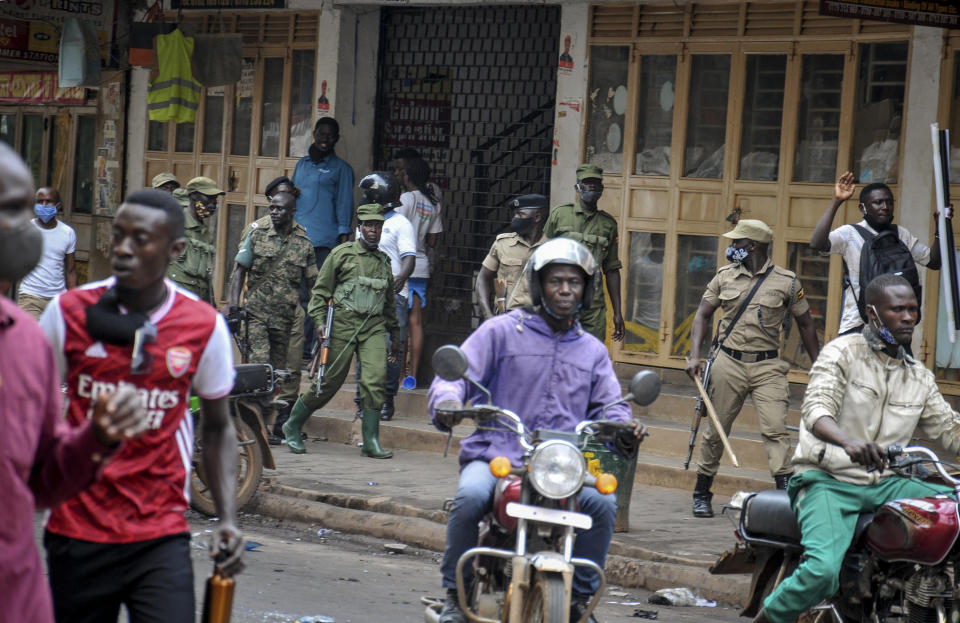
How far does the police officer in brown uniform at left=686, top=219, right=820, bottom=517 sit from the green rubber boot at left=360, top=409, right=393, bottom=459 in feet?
9.53

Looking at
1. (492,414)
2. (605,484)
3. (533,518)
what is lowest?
(533,518)

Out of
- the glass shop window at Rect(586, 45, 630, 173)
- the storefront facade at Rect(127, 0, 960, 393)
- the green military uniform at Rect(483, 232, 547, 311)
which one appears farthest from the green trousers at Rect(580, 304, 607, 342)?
the glass shop window at Rect(586, 45, 630, 173)

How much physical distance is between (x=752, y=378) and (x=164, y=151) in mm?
8495

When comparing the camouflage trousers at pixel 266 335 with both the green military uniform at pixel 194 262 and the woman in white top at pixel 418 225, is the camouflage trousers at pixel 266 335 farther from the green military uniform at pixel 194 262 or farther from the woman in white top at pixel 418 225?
the woman in white top at pixel 418 225

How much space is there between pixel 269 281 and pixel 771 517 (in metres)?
6.00

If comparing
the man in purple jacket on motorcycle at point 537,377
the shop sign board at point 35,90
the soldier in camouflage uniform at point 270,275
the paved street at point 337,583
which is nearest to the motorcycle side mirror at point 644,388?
the man in purple jacket on motorcycle at point 537,377

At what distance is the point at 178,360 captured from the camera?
3.74m

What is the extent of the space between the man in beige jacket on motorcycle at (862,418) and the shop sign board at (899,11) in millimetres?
3802

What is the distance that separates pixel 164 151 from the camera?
15.5m

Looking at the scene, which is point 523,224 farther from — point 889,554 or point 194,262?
point 889,554

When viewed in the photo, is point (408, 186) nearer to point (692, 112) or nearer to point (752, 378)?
point (692, 112)

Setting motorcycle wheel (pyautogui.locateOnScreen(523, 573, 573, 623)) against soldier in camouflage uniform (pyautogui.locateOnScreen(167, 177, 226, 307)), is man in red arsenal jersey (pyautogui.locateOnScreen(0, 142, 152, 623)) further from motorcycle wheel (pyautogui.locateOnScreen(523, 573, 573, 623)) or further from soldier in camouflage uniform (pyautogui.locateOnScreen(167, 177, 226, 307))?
soldier in camouflage uniform (pyautogui.locateOnScreen(167, 177, 226, 307))

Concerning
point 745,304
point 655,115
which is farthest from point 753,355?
point 655,115

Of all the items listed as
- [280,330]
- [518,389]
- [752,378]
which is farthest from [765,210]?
[518,389]
